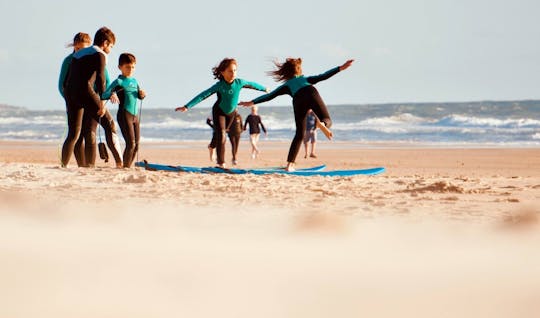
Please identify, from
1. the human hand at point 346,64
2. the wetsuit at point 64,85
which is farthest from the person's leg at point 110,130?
the human hand at point 346,64

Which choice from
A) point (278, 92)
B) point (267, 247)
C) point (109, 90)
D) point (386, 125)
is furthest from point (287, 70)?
→ point (386, 125)

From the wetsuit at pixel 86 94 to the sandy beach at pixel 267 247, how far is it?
1.15 meters

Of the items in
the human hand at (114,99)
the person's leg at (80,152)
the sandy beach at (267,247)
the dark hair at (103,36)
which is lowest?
the sandy beach at (267,247)

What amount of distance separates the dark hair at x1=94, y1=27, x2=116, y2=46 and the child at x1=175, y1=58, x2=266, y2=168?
1486mm

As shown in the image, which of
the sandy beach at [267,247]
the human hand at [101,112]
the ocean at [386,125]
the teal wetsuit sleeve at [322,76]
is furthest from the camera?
the ocean at [386,125]

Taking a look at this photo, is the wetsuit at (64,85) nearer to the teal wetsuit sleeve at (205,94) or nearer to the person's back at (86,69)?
the person's back at (86,69)

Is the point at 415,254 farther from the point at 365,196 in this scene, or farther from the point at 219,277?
the point at 365,196

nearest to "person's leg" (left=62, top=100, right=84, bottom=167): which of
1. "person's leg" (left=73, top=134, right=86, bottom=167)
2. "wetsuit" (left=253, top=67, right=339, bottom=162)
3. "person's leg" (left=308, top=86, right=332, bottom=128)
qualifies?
"person's leg" (left=73, top=134, right=86, bottom=167)

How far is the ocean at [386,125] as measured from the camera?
113 ft

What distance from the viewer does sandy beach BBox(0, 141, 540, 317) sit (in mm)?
3852

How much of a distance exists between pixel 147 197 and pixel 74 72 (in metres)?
3.19

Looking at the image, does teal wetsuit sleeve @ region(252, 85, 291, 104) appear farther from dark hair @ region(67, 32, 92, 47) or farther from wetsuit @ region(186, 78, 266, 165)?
dark hair @ region(67, 32, 92, 47)

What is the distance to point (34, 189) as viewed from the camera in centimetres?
859

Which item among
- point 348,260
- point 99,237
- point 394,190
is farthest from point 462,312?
point 394,190
